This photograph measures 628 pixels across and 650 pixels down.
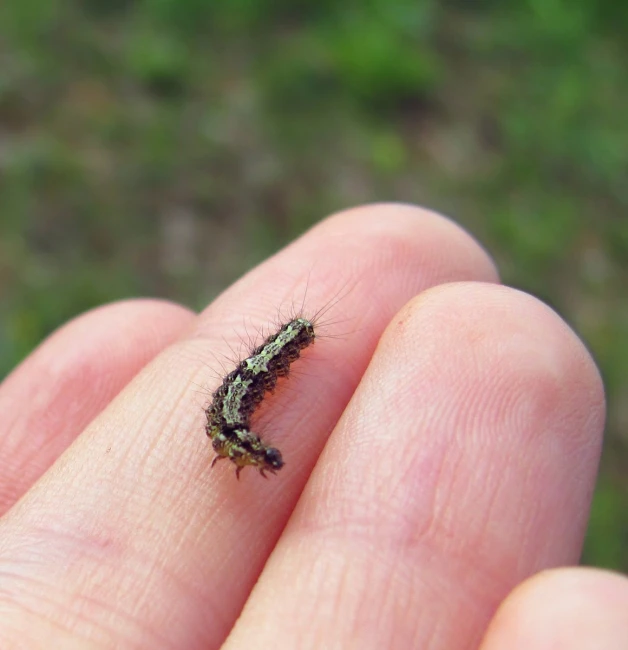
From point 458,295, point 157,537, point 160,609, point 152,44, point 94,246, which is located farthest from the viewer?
point 152,44

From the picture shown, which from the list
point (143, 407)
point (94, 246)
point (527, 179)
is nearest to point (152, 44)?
point (94, 246)

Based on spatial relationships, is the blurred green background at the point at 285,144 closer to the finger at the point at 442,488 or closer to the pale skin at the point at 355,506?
the pale skin at the point at 355,506

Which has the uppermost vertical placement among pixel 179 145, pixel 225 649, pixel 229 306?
pixel 179 145

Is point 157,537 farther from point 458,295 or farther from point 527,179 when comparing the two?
point 527,179

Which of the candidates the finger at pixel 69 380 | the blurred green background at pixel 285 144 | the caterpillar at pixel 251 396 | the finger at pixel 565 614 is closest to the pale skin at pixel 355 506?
the finger at pixel 565 614

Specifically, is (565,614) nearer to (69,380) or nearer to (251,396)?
(251,396)

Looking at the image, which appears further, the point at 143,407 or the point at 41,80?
the point at 41,80

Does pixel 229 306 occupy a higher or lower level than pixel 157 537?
higher
